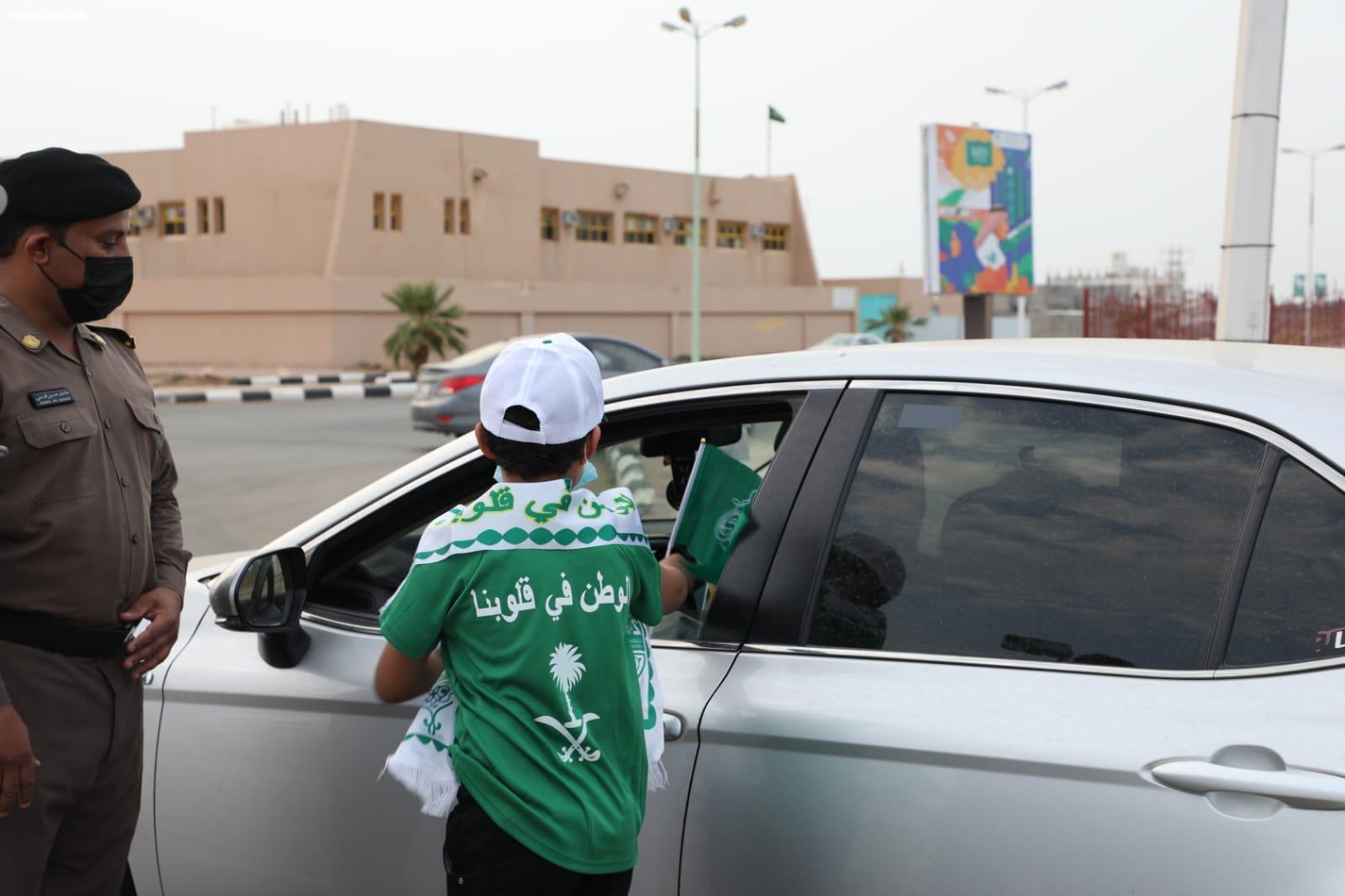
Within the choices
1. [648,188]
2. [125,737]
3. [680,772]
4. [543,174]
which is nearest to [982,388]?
[680,772]

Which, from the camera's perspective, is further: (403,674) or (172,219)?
(172,219)

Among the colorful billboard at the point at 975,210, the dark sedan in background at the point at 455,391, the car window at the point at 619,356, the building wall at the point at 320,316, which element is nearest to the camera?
the dark sedan in background at the point at 455,391

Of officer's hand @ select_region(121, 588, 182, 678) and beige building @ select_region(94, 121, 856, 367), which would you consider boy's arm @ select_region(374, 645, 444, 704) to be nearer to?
officer's hand @ select_region(121, 588, 182, 678)

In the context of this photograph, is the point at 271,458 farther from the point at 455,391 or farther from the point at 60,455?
the point at 60,455

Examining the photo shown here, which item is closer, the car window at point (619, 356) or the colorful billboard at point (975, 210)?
the car window at point (619, 356)

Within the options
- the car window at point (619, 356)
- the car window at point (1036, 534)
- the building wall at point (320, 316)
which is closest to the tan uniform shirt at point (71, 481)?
the car window at point (1036, 534)

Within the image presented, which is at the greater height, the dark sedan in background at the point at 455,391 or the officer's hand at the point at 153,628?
the officer's hand at the point at 153,628

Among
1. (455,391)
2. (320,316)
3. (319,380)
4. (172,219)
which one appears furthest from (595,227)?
(455,391)

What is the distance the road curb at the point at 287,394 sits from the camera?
2491cm

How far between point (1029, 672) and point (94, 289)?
69.7 inches

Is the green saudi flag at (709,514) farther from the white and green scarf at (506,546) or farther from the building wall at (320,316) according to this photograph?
the building wall at (320,316)

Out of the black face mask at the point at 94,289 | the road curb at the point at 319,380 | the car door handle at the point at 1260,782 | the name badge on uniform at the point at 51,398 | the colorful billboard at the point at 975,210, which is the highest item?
the colorful billboard at the point at 975,210

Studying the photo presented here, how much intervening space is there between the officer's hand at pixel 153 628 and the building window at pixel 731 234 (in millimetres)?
54510

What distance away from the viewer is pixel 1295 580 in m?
1.83
